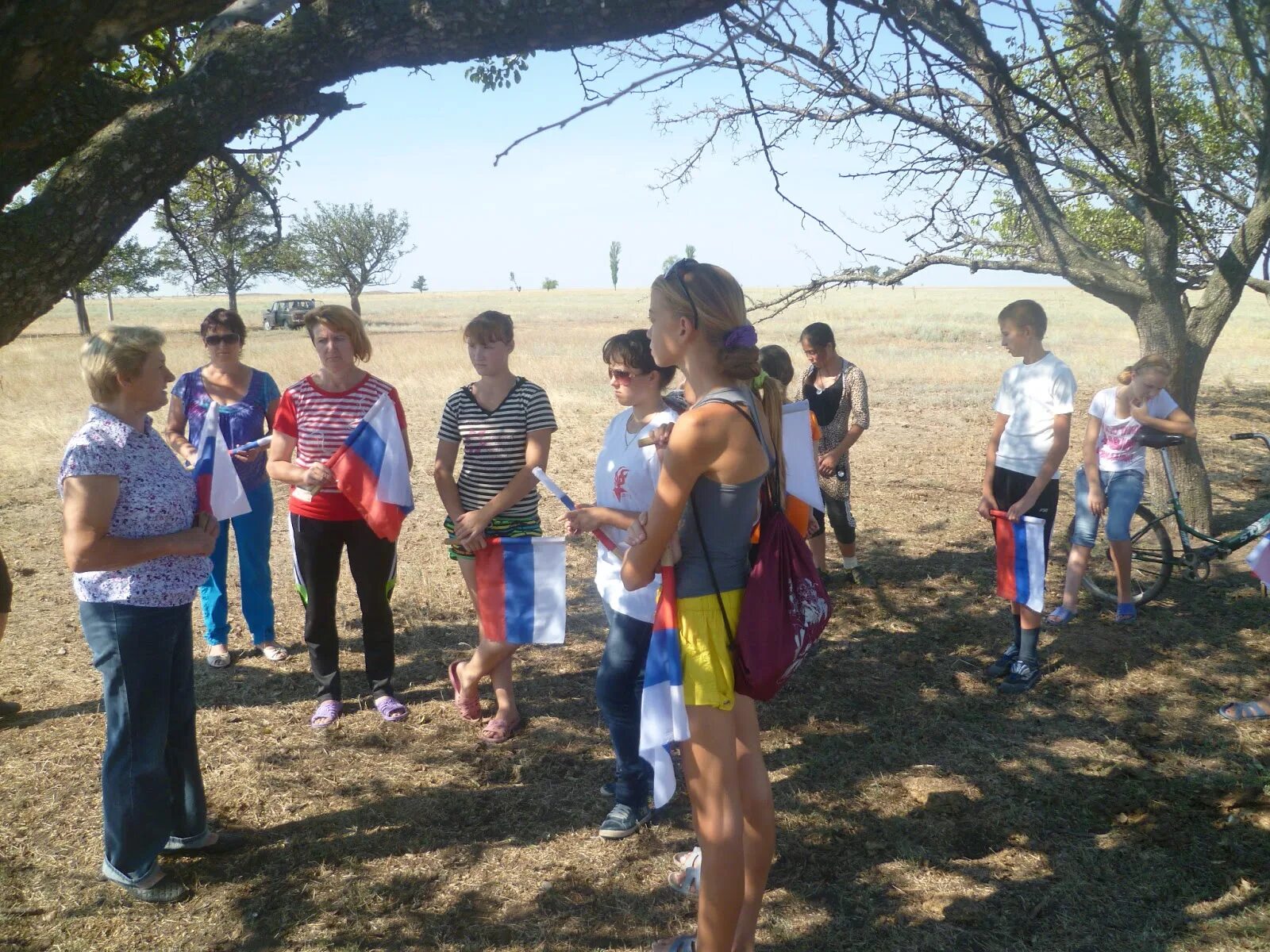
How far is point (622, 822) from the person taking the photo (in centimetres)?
367

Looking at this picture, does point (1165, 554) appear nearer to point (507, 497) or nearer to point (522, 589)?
point (522, 589)

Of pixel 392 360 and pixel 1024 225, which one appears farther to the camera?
pixel 392 360

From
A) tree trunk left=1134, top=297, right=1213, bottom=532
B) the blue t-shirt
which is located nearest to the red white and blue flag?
tree trunk left=1134, top=297, right=1213, bottom=532

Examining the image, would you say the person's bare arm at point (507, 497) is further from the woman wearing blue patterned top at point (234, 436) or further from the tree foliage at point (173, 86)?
the tree foliage at point (173, 86)

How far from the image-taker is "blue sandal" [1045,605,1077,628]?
5.91 metres

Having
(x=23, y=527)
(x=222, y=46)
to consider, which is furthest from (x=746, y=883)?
(x=23, y=527)

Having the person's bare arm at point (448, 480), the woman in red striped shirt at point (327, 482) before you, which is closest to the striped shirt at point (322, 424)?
the woman in red striped shirt at point (327, 482)

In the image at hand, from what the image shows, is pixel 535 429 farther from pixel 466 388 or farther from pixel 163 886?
pixel 163 886

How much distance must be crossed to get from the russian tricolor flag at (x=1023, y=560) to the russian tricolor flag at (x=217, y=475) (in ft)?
12.3

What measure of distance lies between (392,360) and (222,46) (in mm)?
22383

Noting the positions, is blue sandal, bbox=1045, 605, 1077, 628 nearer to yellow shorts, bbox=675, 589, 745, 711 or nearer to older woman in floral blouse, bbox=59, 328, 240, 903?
yellow shorts, bbox=675, 589, 745, 711

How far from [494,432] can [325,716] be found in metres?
1.74

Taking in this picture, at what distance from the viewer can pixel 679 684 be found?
260 centimetres

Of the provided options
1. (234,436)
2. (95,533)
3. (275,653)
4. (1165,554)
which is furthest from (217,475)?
(1165,554)
